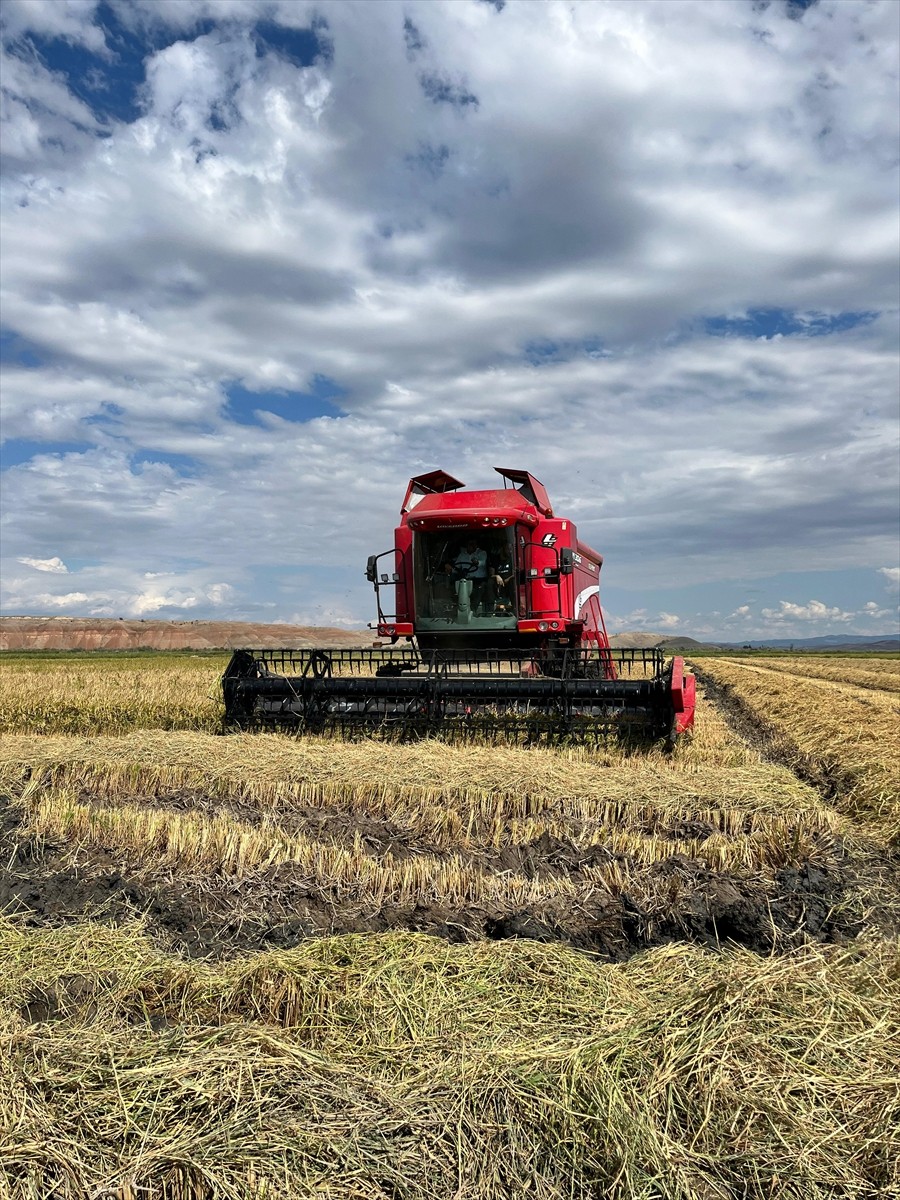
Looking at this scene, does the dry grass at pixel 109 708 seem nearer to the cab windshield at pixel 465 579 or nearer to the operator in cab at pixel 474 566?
the cab windshield at pixel 465 579

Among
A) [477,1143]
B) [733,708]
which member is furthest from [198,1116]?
[733,708]

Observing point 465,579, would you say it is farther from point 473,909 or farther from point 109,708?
point 473,909

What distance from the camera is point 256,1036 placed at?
296 centimetres

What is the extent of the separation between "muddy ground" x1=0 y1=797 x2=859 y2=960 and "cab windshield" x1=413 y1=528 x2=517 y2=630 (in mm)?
5780

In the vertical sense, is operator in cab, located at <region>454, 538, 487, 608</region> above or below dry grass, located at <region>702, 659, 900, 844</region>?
above

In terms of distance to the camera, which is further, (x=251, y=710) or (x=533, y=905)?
(x=251, y=710)

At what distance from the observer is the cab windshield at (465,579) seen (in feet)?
36.6

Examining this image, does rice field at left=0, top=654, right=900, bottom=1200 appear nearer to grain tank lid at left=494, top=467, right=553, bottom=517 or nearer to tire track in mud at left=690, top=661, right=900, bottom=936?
tire track in mud at left=690, top=661, right=900, bottom=936

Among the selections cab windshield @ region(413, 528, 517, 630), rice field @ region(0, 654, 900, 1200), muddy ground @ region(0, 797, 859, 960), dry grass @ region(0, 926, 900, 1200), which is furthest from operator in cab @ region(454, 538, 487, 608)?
dry grass @ region(0, 926, 900, 1200)

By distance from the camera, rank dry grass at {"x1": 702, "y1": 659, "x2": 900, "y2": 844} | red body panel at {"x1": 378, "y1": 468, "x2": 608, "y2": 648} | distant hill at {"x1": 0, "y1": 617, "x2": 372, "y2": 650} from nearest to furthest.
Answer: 1. dry grass at {"x1": 702, "y1": 659, "x2": 900, "y2": 844}
2. red body panel at {"x1": 378, "y1": 468, "x2": 608, "y2": 648}
3. distant hill at {"x1": 0, "y1": 617, "x2": 372, "y2": 650}

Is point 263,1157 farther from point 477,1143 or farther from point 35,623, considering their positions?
point 35,623

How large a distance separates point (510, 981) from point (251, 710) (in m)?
7.57

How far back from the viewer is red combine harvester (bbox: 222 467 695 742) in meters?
9.38

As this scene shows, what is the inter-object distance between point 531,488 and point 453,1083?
32.1 ft
